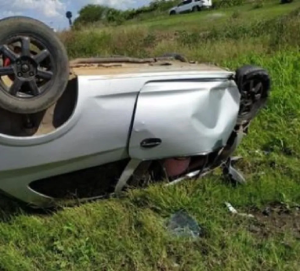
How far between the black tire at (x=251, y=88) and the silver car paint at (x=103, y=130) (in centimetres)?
41

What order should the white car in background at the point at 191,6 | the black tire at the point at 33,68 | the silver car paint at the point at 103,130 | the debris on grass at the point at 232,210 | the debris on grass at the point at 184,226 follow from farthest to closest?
the white car in background at the point at 191,6 → the debris on grass at the point at 232,210 → the debris on grass at the point at 184,226 → the silver car paint at the point at 103,130 → the black tire at the point at 33,68

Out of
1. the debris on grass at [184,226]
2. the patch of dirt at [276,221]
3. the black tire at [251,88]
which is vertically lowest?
the patch of dirt at [276,221]

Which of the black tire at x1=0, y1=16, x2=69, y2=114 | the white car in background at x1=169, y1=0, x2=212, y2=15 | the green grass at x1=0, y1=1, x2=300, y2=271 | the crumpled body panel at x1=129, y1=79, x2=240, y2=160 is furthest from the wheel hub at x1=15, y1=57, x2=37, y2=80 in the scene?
the white car in background at x1=169, y1=0, x2=212, y2=15

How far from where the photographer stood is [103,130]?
2.85 m

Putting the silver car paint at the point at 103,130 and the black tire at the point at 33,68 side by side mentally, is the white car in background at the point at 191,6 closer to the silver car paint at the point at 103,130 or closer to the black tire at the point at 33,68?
the silver car paint at the point at 103,130

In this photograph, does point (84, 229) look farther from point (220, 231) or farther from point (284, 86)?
point (284, 86)

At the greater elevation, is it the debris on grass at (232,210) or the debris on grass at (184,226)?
the debris on grass at (184,226)

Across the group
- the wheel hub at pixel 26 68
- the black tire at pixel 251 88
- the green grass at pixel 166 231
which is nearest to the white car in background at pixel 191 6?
the black tire at pixel 251 88

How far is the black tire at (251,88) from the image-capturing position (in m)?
3.48

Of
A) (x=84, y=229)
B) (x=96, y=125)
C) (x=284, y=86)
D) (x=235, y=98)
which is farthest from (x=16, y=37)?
(x=284, y=86)

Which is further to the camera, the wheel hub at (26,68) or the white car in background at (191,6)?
the white car in background at (191,6)

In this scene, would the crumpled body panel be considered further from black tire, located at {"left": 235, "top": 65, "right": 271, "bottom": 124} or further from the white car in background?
the white car in background

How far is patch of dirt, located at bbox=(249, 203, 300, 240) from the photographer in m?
2.97

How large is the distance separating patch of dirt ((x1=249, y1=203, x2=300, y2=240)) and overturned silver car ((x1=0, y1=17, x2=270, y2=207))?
1.61ft
